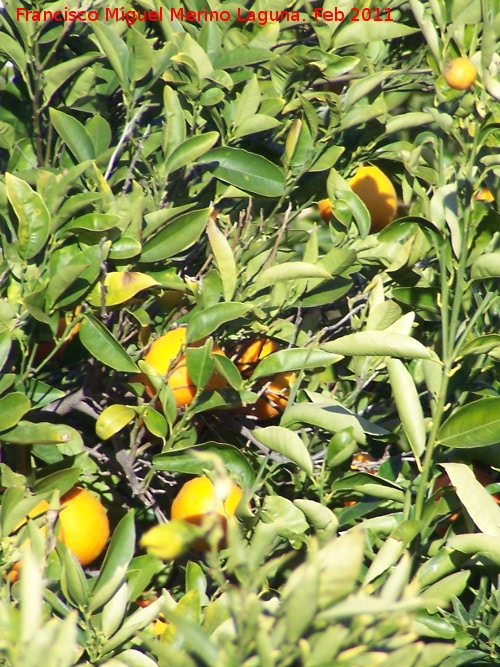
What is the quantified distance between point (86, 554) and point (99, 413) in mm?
210

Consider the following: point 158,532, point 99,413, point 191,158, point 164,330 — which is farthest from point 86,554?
point 158,532

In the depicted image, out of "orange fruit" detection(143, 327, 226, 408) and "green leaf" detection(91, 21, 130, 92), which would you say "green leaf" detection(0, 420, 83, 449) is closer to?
"orange fruit" detection(143, 327, 226, 408)

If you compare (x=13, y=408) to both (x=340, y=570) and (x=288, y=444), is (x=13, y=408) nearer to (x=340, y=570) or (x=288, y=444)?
(x=288, y=444)

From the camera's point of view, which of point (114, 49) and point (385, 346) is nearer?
point (385, 346)

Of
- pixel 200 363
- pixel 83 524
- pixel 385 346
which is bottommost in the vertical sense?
pixel 83 524

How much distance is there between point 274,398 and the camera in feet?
4.48

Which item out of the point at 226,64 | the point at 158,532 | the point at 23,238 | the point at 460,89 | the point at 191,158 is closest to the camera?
the point at 158,532

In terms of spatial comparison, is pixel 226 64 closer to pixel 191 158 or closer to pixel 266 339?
pixel 191 158

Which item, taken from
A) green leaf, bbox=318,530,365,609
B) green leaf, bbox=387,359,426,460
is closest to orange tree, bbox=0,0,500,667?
green leaf, bbox=387,359,426,460

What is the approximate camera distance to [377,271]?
1463 millimetres

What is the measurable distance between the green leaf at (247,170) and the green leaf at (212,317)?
27 centimetres

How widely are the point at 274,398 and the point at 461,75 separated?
23.4 inches

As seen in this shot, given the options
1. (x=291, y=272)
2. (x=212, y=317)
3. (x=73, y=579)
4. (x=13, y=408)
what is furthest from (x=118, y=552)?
(x=291, y=272)

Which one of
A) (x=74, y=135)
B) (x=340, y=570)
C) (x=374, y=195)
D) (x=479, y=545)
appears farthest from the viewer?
(x=374, y=195)
